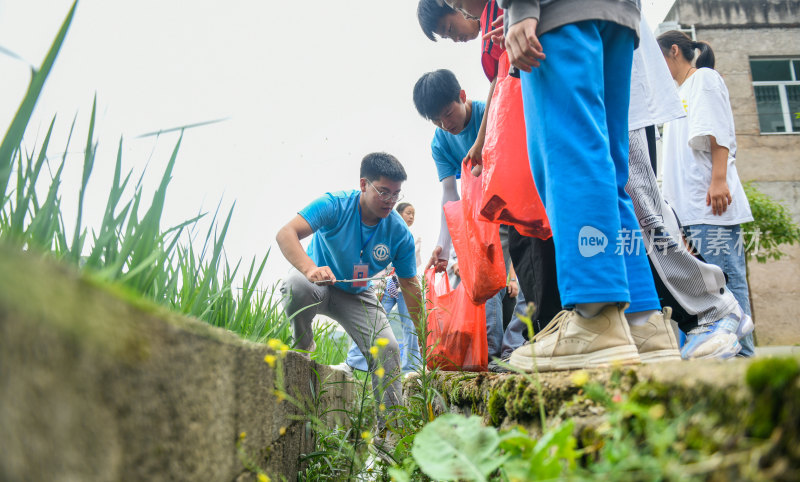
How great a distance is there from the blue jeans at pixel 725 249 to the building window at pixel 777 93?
1029 cm

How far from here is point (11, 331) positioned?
0.43 m

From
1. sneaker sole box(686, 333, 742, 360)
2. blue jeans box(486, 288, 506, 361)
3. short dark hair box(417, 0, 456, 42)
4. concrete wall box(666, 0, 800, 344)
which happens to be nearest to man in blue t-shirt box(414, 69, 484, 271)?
short dark hair box(417, 0, 456, 42)

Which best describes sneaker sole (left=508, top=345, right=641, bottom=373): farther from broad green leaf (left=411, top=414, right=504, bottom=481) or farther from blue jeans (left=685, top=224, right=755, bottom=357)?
blue jeans (left=685, top=224, right=755, bottom=357)

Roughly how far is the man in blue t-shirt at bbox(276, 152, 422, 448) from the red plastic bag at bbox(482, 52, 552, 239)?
6.08 ft

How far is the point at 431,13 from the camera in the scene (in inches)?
109

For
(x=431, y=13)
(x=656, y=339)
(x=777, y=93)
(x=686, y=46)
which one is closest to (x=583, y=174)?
(x=656, y=339)

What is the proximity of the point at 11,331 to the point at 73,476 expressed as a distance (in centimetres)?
14

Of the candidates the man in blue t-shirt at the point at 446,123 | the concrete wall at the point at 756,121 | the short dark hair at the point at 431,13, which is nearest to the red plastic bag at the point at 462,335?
the man in blue t-shirt at the point at 446,123

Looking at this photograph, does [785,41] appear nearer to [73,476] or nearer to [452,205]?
[452,205]

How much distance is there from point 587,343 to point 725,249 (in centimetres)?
181

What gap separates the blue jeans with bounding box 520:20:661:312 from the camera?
1312 mm

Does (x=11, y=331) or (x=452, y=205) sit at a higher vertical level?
(x=452, y=205)

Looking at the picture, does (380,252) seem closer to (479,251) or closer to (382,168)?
(382,168)

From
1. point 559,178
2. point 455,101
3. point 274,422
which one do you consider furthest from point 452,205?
point 274,422
